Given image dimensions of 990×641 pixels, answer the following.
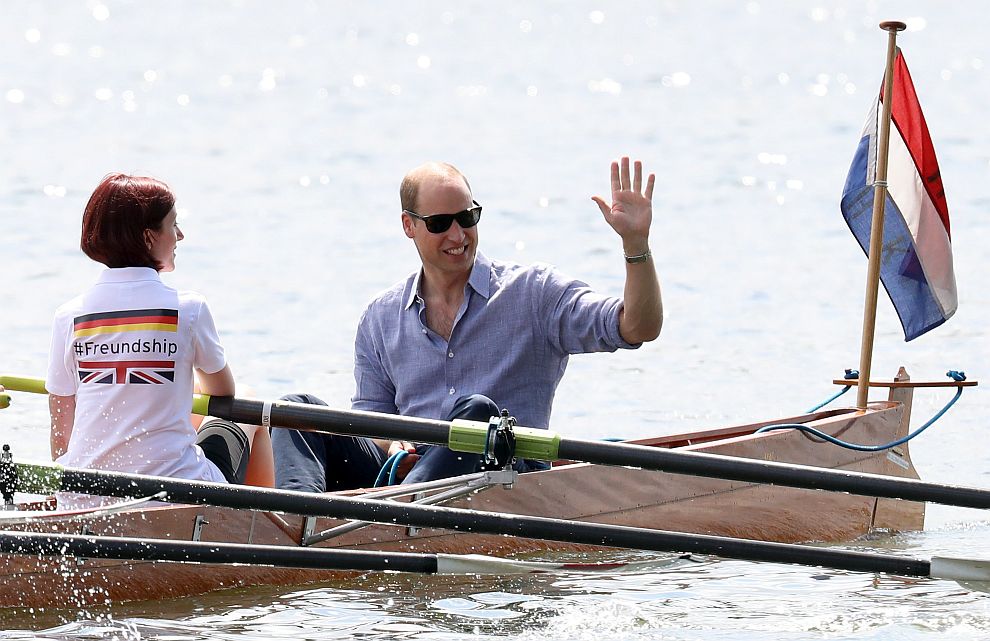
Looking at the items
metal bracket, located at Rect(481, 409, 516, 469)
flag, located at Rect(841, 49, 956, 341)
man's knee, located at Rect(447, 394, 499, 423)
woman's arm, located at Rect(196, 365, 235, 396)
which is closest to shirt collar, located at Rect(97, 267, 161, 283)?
woman's arm, located at Rect(196, 365, 235, 396)

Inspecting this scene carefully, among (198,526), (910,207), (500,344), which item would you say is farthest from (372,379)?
(910,207)

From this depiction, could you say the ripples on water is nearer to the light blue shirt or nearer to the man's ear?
the light blue shirt

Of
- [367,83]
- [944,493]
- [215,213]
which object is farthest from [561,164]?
[944,493]

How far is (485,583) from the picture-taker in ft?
17.7

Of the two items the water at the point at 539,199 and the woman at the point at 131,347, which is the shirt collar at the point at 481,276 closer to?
the water at the point at 539,199

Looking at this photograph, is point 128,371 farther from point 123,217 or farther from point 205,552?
point 205,552

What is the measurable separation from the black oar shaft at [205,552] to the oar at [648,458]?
35 cm

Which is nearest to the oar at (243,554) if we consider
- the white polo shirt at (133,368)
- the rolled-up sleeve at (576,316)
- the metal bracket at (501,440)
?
the white polo shirt at (133,368)

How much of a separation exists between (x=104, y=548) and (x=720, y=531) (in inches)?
97.8

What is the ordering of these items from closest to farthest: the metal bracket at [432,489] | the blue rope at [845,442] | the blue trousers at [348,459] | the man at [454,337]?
the metal bracket at [432,489] < the blue trousers at [348,459] < the man at [454,337] < the blue rope at [845,442]

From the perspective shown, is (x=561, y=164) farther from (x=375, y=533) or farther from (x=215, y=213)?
(x=375, y=533)

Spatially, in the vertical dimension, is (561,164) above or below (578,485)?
above

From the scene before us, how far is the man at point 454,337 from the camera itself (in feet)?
17.8

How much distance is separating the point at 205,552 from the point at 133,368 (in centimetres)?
56
